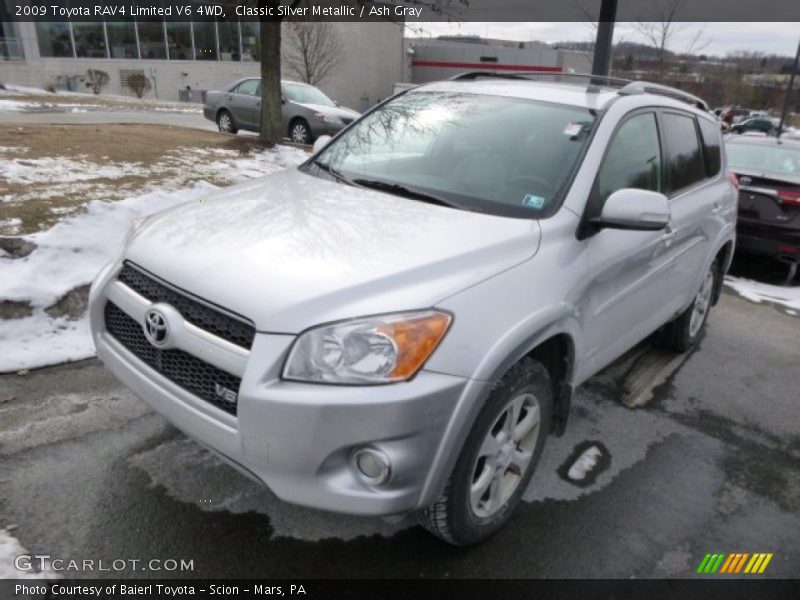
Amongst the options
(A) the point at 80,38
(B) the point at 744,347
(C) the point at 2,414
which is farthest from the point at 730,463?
(A) the point at 80,38

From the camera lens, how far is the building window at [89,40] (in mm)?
36500

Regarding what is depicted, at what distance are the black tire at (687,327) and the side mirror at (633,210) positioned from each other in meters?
1.96

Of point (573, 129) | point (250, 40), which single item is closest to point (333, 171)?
point (573, 129)

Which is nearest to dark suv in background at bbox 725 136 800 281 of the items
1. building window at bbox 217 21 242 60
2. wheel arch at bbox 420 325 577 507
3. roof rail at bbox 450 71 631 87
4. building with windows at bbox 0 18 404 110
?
roof rail at bbox 450 71 631 87

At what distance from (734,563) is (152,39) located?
42.4 meters

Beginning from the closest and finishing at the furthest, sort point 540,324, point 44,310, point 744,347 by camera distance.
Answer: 1. point 540,324
2. point 44,310
3. point 744,347

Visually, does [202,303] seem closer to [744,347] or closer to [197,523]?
[197,523]

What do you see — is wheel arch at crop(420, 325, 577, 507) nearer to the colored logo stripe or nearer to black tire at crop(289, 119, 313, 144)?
the colored logo stripe

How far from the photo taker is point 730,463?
3.37 m

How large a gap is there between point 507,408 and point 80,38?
4232 cm

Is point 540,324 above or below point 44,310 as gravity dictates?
above

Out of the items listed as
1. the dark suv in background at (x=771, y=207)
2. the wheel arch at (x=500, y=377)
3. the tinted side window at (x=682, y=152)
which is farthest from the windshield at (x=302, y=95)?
the wheel arch at (x=500, y=377)

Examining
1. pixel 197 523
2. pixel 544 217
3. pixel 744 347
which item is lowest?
pixel 744 347

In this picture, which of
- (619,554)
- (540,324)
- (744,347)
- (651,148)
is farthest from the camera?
(744,347)
